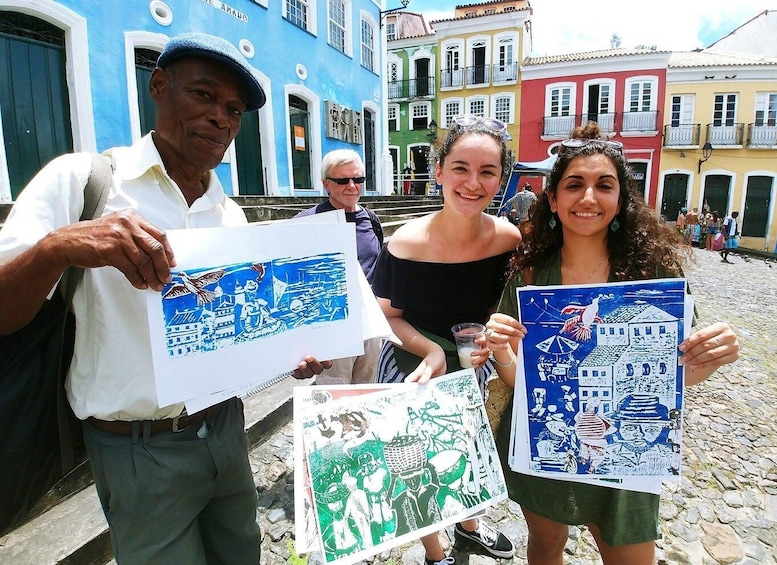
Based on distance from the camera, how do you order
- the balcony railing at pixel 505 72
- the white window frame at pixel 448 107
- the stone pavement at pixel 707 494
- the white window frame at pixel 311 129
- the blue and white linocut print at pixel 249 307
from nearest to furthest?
1. the blue and white linocut print at pixel 249 307
2. the stone pavement at pixel 707 494
3. the white window frame at pixel 311 129
4. the balcony railing at pixel 505 72
5. the white window frame at pixel 448 107

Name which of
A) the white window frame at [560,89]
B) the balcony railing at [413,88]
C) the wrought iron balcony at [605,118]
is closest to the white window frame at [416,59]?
the balcony railing at [413,88]

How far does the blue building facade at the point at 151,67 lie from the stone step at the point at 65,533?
219 inches

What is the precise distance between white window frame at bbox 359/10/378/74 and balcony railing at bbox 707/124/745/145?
767 inches

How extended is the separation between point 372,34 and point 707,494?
16109 mm

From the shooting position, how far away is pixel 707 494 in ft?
9.11

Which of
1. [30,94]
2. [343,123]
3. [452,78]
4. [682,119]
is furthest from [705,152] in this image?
[30,94]

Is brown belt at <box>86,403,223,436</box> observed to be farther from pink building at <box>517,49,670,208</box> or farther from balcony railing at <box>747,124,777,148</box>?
balcony railing at <box>747,124,777,148</box>

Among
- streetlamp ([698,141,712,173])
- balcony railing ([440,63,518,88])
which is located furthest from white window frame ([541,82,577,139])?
streetlamp ([698,141,712,173])

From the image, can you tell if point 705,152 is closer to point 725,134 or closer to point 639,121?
point 725,134

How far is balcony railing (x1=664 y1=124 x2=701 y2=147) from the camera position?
23.0m

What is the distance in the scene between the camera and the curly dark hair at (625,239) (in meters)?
1.51

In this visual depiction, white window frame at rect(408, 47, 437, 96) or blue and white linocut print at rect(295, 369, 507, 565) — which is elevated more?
white window frame at rect(408, 47, 437, 96)

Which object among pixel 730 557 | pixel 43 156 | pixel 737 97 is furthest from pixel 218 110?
pixel 737 97

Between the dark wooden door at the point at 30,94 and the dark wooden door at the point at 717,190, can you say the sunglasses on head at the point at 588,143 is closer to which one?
the dark wooden door at the point at 30,94
